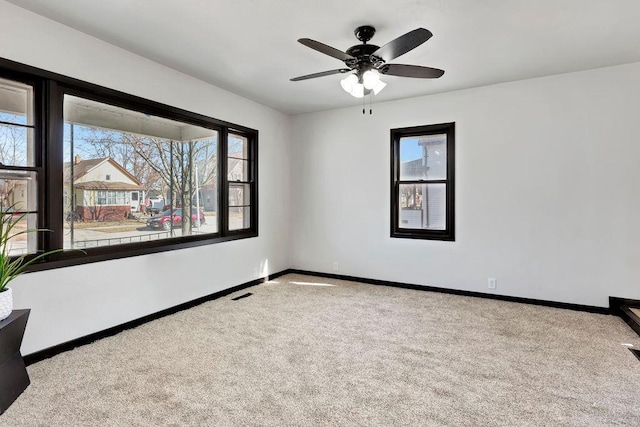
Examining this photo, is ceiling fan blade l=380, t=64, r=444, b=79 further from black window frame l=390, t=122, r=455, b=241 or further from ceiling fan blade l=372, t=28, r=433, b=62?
black window frame l=390, t=122, r=455, b=241

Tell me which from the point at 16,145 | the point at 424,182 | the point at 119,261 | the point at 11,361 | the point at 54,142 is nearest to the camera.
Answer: the point at 11,361

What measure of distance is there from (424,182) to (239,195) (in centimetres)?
262

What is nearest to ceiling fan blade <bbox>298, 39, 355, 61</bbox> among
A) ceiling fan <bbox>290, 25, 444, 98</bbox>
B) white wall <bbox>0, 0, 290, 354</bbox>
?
ceiling fan <bbox>290, 25, 444, 98</bbox>

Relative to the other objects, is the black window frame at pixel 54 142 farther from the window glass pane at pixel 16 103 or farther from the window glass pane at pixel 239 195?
the window glass pane at pixel 239 195

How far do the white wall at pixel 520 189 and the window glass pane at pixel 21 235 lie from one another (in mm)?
3611

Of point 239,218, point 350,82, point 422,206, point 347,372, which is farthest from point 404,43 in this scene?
point 239,218

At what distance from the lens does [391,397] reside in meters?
2.08

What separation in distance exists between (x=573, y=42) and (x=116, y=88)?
4139mm

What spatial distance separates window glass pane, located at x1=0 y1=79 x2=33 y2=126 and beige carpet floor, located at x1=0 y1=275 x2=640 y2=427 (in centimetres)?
187

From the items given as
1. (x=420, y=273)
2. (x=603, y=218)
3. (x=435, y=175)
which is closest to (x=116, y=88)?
(x=435, y=175)

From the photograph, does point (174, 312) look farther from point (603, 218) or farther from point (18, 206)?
point (603, 218)

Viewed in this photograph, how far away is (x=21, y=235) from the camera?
2.54 m


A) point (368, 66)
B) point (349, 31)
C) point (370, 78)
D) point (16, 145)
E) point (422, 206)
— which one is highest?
point (349, 31)

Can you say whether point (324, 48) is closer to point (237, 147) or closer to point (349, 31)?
point (349, 31)
